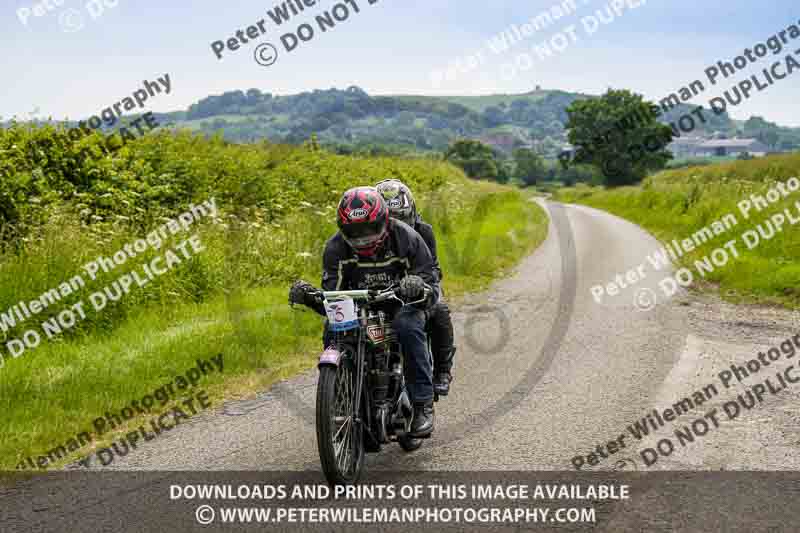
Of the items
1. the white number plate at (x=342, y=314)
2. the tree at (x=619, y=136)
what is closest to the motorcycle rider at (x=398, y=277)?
the white number plate at (x=342, y=314)

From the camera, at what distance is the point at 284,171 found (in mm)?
19219

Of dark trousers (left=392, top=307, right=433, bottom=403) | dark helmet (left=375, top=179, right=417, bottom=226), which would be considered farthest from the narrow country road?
dark helmet (left=375, top=179, right=417, bottom=226)

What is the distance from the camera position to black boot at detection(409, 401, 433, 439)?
18.4ft

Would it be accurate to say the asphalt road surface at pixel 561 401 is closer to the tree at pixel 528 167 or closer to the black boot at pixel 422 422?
the black boot at pixel 422 422

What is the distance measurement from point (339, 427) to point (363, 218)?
Result: 57.2 inches

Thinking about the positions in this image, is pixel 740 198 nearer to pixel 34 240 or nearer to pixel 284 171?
pixel 284 171

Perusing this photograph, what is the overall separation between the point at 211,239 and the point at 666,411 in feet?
27.9

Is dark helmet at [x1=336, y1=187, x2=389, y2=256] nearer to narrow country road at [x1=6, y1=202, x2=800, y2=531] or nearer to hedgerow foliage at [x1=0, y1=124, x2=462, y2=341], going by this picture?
narrow country road at [x1=6, y1=202, x2=800, y2=531]

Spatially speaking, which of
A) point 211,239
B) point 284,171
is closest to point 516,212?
point 284,171

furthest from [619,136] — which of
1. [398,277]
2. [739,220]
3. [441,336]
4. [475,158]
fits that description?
[398,277]

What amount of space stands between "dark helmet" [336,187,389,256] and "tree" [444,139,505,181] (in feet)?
306

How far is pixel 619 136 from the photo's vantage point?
275ft

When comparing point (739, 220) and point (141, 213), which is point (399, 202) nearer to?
point (141, 213)

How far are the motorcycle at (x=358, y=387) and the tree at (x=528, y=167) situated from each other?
4464 inches
